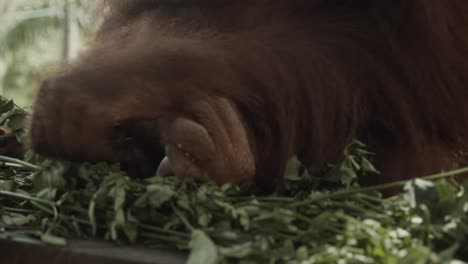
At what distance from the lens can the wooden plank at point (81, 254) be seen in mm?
1027

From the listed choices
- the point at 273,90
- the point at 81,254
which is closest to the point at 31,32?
the point at 273,90

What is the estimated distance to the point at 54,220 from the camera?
1150mm

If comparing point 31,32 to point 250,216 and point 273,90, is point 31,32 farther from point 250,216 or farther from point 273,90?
point 250,216

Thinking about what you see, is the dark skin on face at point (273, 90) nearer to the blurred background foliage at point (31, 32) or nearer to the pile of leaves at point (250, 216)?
the pile of leaves at point (250, 216)

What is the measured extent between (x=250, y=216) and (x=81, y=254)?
0.77 feet

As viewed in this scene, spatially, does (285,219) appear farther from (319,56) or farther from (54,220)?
(319,56)

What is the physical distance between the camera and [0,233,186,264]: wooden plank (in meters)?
1.03

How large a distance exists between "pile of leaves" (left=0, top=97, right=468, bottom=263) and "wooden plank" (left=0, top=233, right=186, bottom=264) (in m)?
0.02

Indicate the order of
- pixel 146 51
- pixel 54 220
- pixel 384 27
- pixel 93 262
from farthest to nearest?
pixel 384 27, pixel 146 51, pixel 54 220, pixel 93 262

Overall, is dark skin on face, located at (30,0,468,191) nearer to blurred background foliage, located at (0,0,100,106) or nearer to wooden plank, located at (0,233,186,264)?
wooden plank, located at (0,233,186,264)

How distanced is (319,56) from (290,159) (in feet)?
0.73

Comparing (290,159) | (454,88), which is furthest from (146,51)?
(454,88)

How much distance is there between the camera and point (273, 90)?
1381mm

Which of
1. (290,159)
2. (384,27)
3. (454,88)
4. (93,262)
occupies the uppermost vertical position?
(384,27)
